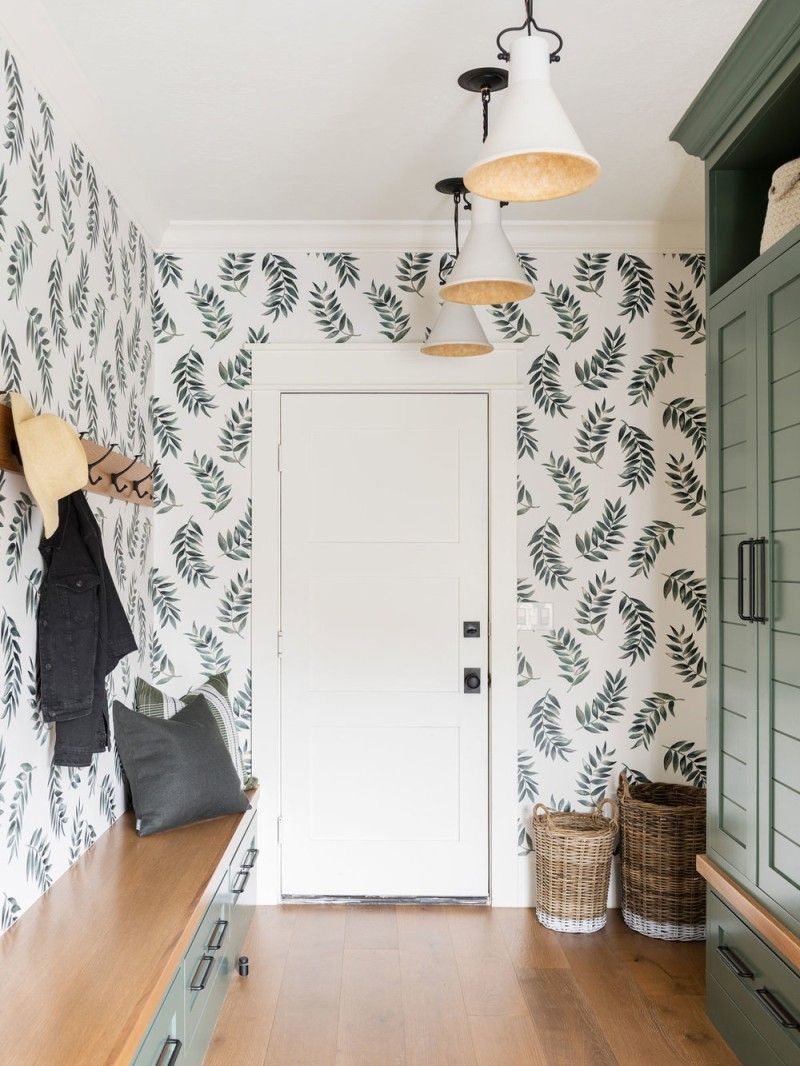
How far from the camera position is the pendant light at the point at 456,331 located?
3.30m

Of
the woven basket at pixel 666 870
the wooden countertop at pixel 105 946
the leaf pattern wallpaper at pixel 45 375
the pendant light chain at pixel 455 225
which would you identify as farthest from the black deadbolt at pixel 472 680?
the pendant light chain at pixel 455 225

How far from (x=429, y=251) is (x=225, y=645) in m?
1.77

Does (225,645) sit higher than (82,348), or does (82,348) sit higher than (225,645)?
(82,348)

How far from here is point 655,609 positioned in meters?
3.75

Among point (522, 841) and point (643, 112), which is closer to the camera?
point (643, 112)

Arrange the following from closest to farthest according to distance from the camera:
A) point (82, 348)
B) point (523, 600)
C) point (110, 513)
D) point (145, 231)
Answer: point (82, 348), point (110, 513), point (145, 231), point (523, 600)

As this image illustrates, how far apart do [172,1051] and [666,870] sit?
1.98m

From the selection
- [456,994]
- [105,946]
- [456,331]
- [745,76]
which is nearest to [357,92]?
[456,331]

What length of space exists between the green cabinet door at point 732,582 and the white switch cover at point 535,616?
3.44 ft

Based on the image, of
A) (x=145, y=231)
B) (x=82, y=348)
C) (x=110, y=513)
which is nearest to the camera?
A: (x=82, y=348)

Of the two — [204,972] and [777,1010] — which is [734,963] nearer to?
[777,1010]

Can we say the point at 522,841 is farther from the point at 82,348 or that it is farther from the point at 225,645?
the point at 82,348

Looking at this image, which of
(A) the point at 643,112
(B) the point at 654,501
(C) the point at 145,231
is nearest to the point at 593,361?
(B) the point at 654,501

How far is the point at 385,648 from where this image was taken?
3748 millimetres
